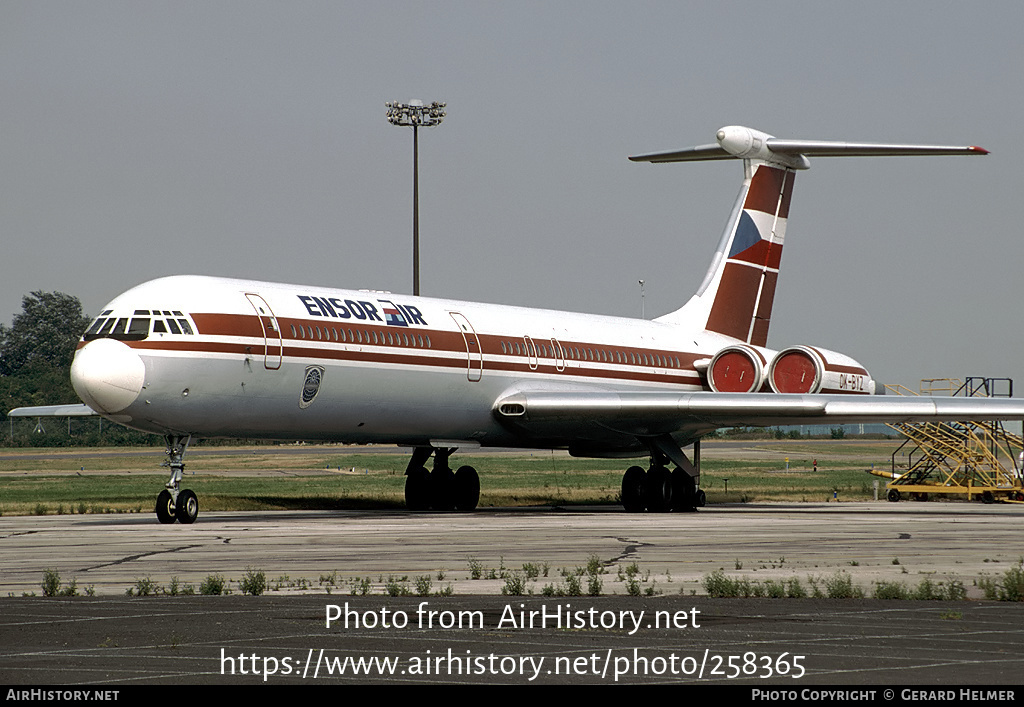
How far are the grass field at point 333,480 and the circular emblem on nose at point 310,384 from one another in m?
5.62

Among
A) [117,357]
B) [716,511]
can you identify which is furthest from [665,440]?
[117,357]

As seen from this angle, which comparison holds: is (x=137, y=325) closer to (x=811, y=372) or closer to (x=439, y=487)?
(x=439, y=487)

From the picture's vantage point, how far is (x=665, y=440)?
97.8 ft

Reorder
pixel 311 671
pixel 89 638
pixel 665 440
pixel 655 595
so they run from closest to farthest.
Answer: pixel 311 671 < pixel 89 638 < pixel 655 595 < pixel 665 440

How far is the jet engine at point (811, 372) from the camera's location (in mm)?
30688

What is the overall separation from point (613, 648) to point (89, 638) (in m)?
3.40

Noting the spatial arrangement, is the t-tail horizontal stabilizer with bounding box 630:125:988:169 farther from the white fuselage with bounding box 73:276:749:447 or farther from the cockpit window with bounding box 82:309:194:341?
the cockpit window with bounding box 82:309:194:341

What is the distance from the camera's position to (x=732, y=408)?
2648 cm

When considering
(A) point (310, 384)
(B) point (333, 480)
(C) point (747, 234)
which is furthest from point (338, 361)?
(B) point (333, 480)

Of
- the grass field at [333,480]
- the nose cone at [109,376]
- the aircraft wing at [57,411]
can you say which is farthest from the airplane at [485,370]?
the aircraft wing at [57,411]

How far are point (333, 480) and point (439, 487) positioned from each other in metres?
14.1

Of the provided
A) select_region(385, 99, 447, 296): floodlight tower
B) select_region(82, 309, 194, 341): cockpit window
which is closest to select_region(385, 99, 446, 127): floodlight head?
select_region(385, 99, 447, 296): floodlight tower

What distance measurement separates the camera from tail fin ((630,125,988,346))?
34.2 metres
